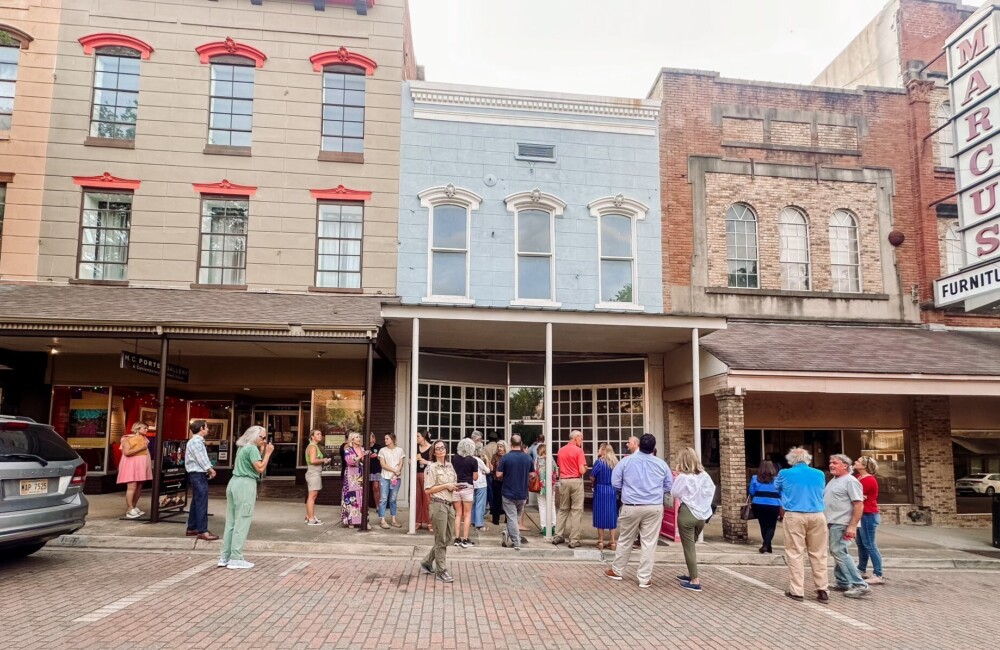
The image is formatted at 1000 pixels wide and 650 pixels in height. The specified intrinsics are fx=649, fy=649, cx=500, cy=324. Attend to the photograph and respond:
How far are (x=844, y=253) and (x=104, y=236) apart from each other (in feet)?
54.4

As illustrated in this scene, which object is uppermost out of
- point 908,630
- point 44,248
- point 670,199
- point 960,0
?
point 960,0

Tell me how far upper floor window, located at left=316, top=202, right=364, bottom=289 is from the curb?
19.3 ft

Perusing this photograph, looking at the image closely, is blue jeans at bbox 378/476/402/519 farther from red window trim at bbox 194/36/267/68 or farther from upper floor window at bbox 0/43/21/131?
upper floor window at bbox 0/43/21/131

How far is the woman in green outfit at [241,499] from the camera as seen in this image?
8.20m

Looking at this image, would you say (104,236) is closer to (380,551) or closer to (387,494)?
(387,494)

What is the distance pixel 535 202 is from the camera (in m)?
14.3

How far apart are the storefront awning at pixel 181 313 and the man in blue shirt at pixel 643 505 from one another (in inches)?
194

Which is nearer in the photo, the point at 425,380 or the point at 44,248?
the point at 44,248

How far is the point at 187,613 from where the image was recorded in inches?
251

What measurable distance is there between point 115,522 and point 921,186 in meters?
18.4

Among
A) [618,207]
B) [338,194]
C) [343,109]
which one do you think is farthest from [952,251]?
[343,109]

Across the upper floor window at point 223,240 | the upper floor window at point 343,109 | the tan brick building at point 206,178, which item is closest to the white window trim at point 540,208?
the tan brick building at point 206,178

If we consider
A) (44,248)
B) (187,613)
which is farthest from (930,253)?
(44,248)

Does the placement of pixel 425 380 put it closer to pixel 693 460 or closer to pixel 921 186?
pixel 693 460
